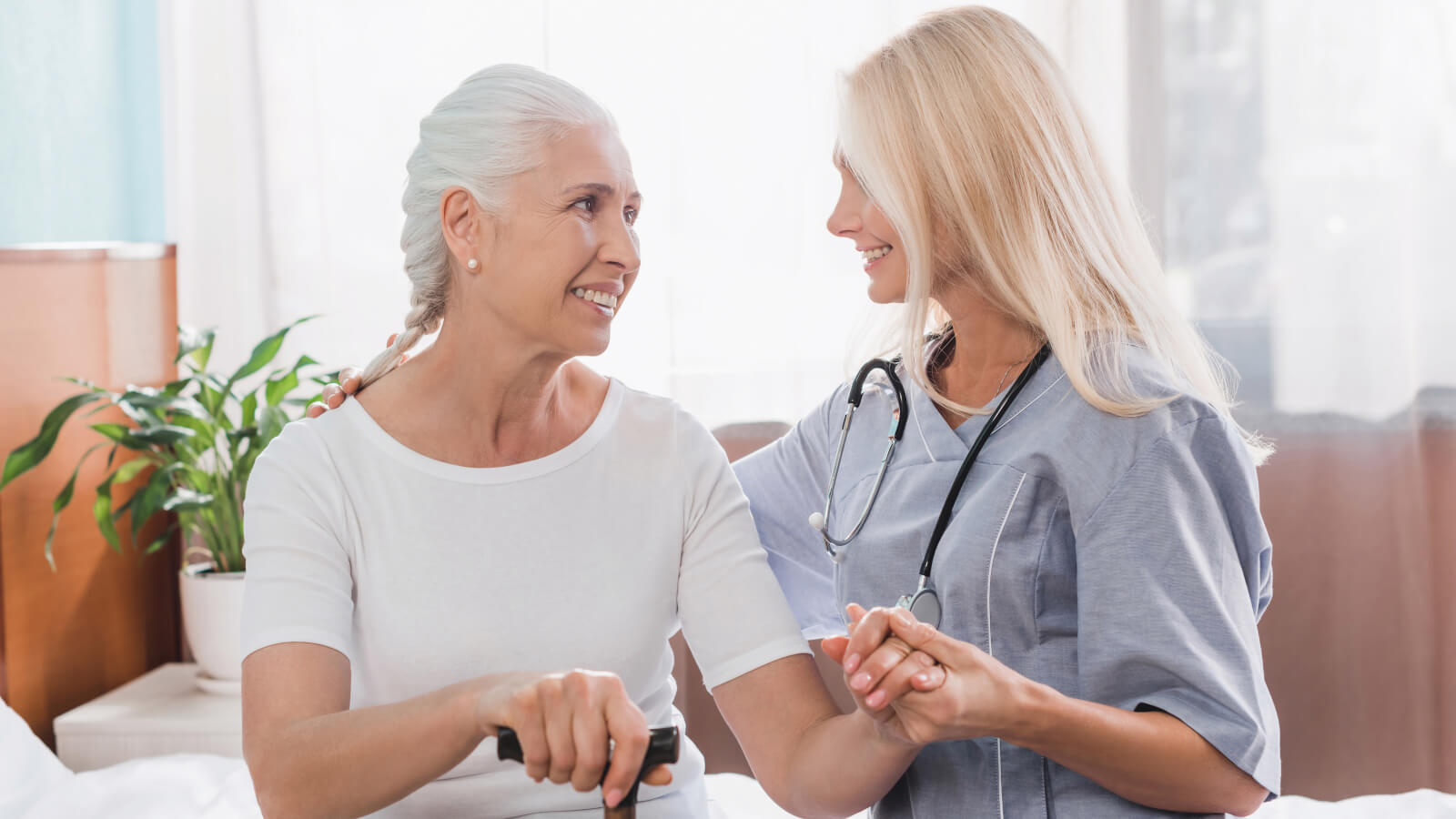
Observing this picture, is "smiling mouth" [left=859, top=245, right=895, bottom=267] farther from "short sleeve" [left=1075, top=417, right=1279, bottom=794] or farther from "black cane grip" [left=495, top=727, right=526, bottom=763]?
"black cane grip" [left=495, top=727, right=526, bottom=763]

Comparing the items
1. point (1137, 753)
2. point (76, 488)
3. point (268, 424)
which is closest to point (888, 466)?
point (1137, 753)

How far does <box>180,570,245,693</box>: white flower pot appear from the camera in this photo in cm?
239

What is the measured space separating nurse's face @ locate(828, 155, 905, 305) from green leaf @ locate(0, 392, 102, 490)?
→ 166 cm

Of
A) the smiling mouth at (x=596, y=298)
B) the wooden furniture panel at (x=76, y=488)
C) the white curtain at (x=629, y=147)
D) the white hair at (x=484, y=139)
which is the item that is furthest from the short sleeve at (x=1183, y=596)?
the wooden furniture panel at (x=76, y=488)

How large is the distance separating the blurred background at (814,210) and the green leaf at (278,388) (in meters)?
0.29

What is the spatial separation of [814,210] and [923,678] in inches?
68.8

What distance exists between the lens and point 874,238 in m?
1.42

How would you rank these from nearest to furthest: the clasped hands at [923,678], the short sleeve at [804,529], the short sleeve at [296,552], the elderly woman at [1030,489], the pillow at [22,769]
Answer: the clasped hands at [923,678], the elderly woman at [1030,489], the short sleeve at [296,552], the short sleeve at [804,529], the pillow at [22,769]

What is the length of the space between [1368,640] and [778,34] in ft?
6.11

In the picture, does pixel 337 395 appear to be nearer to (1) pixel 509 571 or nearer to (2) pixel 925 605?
(1) pixel 509 571

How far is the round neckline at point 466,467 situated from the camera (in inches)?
54.2

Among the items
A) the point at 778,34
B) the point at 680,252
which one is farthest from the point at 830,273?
the point at 778,34

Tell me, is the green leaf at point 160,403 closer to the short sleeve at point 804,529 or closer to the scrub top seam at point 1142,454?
the short sleeve at point 804,529

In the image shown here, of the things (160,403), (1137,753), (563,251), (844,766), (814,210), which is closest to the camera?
(1137,753)
